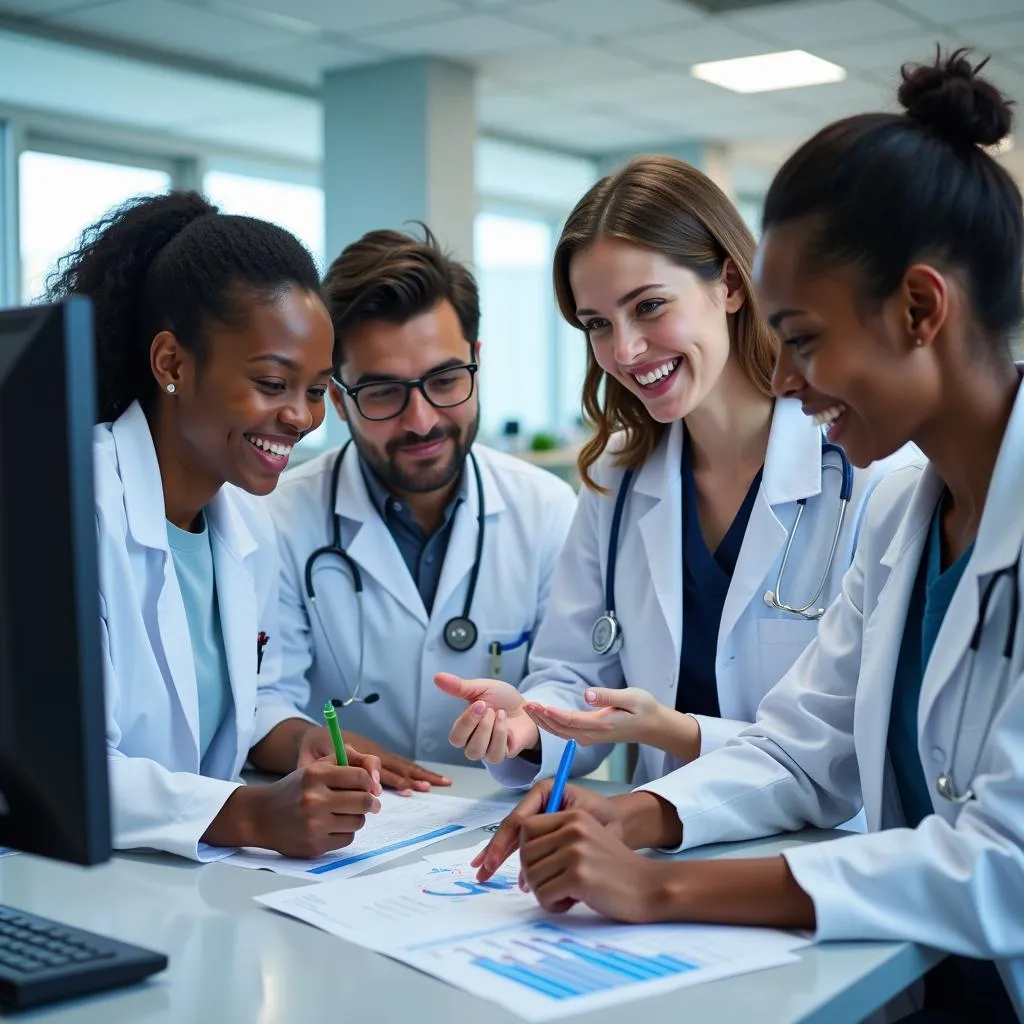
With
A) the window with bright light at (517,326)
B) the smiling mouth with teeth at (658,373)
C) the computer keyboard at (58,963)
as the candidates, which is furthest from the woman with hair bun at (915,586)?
the window with bright light at (517,326)

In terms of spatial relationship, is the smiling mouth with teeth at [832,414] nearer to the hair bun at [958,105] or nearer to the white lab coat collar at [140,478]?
the hair bun at [958,105]

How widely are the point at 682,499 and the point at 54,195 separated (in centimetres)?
553

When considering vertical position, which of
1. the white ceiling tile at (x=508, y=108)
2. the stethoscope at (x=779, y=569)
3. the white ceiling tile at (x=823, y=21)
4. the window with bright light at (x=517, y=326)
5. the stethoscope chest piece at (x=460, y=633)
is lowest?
the stethoscope chest piece at (x=460, y=633)

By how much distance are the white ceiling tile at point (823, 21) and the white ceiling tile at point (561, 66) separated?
0.73 metres

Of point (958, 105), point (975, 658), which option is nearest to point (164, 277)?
point (958, 105)

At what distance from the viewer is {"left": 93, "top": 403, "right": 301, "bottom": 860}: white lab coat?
1.53m

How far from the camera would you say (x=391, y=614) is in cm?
217

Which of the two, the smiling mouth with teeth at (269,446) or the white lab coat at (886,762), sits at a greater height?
the smiling mouth with teeth at (269,446)

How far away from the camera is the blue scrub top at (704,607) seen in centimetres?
184

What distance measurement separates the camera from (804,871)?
1082 millimetres

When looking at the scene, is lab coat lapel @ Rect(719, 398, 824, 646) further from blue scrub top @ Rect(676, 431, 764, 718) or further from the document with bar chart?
the document with bar chart

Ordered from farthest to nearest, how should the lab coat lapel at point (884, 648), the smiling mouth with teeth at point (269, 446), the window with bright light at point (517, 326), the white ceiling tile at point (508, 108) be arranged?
the window with bright light at point (517, 326), the white ceiling tile at point (508, 108), the smiling mouth with teeth at point (269, 446), the lab coat lapel at point (884, 648)

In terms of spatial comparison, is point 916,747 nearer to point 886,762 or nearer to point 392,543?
point 886,762

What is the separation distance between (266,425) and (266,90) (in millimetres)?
5031
